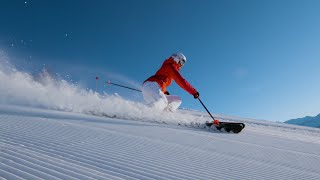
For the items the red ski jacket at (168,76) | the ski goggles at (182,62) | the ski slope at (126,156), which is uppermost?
the ski goggles at (182,62)

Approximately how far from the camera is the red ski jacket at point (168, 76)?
984 centimetres

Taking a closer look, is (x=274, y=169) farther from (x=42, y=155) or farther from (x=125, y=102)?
(x=125, y=102)

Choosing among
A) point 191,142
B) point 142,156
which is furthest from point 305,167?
point 142,156

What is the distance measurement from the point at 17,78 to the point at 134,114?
4.42 m

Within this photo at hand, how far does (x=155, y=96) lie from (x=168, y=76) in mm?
807

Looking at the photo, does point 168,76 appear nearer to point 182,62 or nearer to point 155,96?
point 182,62

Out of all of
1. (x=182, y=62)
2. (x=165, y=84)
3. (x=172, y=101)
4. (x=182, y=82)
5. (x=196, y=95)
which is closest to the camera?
(x=196, y=95)

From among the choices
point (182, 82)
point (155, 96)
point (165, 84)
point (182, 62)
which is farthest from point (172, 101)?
point (182, 62)

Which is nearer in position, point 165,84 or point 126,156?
point 126,156

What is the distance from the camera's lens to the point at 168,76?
34.4 feet

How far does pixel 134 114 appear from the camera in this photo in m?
9.34

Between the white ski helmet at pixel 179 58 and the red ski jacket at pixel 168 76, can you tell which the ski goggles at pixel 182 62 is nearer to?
the white ski helmet at pixel 179 58

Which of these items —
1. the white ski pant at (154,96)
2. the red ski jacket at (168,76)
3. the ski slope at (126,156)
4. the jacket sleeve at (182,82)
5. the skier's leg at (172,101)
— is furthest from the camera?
the skier's leg at (172,101)

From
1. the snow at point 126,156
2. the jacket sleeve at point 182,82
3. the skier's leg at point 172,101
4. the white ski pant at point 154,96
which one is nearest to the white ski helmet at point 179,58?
the jacket sleeve at point 182,82
